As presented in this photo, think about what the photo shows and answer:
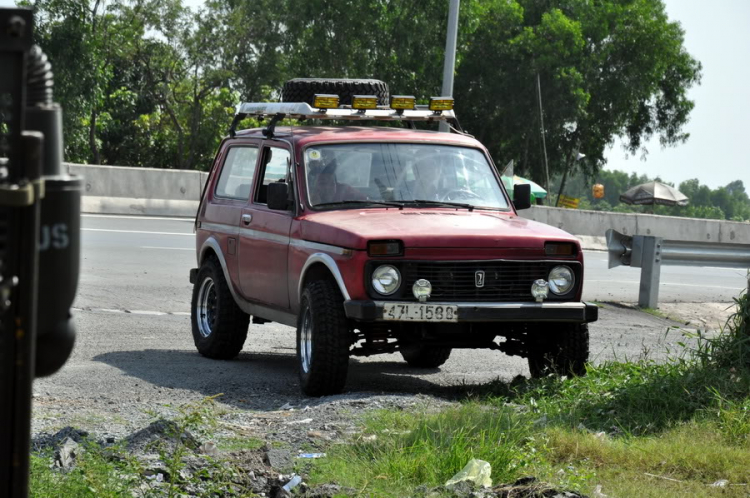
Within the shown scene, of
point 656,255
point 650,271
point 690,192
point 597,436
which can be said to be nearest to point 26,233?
point 597,436

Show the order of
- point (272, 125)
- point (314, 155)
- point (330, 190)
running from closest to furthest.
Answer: point (330, 190)
point (314, 155)
point (272, 125)

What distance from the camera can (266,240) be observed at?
29.5ft

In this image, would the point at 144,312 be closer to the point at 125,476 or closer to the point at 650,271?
the point at 650,271

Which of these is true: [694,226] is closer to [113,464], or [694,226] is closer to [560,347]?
[560,347]

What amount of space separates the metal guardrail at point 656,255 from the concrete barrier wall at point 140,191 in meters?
14.1

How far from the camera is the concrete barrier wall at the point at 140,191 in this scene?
2630 centimetres

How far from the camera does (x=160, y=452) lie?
17.5 feet

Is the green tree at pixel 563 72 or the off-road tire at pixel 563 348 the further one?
the green tree at pixel 563 72

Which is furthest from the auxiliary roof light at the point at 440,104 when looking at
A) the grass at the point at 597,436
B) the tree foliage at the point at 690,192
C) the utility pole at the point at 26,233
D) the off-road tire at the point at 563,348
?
the tree foliage at the point at 690,192

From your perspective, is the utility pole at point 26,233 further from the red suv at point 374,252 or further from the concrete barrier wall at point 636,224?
the concrete barrier wall at point 636,224

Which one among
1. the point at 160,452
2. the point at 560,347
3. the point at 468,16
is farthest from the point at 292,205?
the point at 468,16

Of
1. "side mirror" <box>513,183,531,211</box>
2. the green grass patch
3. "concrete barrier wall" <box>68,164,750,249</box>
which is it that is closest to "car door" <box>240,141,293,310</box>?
"side mirror" <box>513,183,531,211</box>

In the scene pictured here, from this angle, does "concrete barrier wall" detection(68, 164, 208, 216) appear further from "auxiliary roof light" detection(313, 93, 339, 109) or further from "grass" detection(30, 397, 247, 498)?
"grass" detection(30, 397, 247, 498)

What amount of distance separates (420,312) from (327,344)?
0.61m
